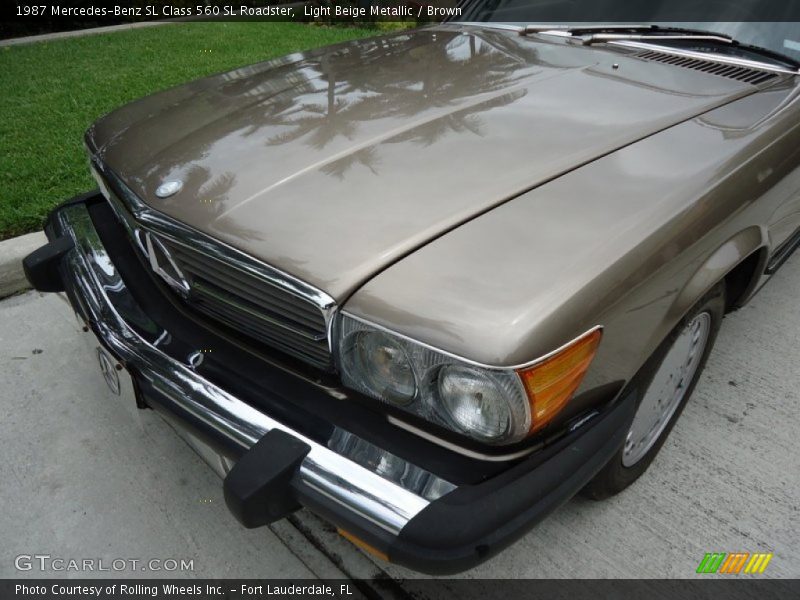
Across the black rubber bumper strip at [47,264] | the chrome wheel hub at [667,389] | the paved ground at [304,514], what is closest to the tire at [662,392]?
the chrome wheel hub at [667,389]

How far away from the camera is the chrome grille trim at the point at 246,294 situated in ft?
4.49

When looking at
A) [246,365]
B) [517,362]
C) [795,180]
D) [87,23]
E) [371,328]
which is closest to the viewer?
[517,362]

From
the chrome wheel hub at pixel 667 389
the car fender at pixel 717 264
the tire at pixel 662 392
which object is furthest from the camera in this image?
the chrome wheel hub at pixel 667 389

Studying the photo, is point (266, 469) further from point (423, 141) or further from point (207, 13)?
point (207, 13)

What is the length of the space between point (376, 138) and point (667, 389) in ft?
3.70

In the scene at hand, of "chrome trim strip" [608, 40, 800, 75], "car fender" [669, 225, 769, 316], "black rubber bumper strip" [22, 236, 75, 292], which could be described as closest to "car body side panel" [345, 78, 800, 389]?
"car fender" [669, 225, 769, 316]

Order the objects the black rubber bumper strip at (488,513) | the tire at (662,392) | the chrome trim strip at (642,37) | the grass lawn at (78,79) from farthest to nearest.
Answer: the grass lawn at (78,79) → the chrome trim strip at (642,37) → the tire at (662,392) → the black rubber bumper strip at (488,513)

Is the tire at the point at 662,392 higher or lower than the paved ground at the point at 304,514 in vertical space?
higher

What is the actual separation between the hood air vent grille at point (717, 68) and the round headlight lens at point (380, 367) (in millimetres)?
1517

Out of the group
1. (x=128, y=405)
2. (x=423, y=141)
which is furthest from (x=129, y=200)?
(x=423, y=141)

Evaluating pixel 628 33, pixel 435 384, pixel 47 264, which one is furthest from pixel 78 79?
pixel 435 384

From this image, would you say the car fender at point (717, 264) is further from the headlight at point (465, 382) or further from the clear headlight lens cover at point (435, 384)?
the clear headlight lens cover at point (435, 384)

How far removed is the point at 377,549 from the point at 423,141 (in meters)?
1.03

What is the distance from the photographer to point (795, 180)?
1964 mm
